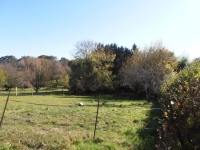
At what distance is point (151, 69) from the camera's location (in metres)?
27.6

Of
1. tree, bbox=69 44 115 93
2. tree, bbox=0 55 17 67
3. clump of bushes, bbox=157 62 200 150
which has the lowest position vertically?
clump of bushes, bbox=157 62 200 150

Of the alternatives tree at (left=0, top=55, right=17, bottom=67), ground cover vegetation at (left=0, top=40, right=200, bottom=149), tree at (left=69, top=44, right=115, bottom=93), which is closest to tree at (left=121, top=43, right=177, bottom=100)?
ground cover vegetation at (left=0, top=40, right=200, bottom=149)

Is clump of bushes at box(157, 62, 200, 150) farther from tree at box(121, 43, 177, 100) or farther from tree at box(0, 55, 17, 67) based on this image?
tree at box(0, 55, 17, 67)

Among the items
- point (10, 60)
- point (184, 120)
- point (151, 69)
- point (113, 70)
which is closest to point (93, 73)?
point (113, 70)

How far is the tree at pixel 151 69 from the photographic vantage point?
2708 centimetres

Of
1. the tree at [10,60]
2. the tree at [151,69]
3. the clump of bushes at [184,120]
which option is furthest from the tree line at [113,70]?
the tree at [10,60]

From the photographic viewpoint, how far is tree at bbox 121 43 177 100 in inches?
1066

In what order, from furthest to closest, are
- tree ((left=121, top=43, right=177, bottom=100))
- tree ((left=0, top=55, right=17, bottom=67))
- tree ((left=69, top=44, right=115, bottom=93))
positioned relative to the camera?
tree ((left=0, top=55, right=17, bottom=67))
tree ((left=69, top=44, right=115, bottom=93))
tree ((left=121, top=43, right=177, bottom=100))

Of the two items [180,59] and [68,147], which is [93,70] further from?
[68,147]

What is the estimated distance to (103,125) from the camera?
9625mm

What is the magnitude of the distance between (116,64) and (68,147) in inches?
1331

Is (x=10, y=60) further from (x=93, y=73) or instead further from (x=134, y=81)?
(x=134, y=81)

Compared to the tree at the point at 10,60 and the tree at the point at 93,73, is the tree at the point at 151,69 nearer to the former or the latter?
the tree at the point at 93,73

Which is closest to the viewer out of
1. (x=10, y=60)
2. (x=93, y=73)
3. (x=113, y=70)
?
(x=93, y=73)
